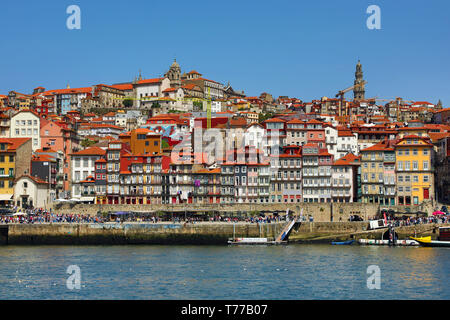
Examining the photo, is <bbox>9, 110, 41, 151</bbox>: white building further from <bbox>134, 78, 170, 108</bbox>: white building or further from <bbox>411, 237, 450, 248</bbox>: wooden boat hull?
<bbox>134, 78, 170, 108</bbox>: white building

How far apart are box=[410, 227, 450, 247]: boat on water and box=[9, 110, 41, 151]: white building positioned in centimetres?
6259

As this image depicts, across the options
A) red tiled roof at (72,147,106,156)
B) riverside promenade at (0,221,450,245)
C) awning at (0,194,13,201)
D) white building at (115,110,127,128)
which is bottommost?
riverside promenade at (0,221,450,245)

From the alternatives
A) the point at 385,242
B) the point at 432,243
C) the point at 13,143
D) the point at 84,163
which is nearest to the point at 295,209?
the point at 385,242

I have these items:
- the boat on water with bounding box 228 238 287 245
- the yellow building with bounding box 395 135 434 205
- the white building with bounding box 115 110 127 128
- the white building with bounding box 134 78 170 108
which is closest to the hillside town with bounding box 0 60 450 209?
the yellow building with bounding box 395 135 434 205

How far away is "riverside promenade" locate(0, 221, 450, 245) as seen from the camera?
64.0m

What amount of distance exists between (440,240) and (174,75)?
460 ft

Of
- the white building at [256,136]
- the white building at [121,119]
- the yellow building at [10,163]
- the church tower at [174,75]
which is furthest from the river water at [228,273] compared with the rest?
the church tower at [174,75]

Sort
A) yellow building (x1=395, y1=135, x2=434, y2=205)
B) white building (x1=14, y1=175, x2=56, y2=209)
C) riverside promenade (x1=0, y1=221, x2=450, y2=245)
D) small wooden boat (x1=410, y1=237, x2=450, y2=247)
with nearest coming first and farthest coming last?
small wooden boat (x1=410, y1=237, x2=450, y2=247)
riverside promenade (x1=0, y1=221, x2=450, y2=245)
yellow building (x1=395, y1=135, x2=434, y2=205)
white building (x1=14, y1=175, x2=56, y2=209)

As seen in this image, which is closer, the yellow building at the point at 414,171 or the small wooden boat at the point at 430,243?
the small wooden boat at the point at 430,243

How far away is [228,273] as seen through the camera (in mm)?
40094

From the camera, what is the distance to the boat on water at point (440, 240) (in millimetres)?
59312

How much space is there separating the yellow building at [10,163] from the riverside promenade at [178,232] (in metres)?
16.0

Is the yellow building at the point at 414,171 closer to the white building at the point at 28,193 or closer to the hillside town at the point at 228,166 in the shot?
the hillside town at the point at 228,166
